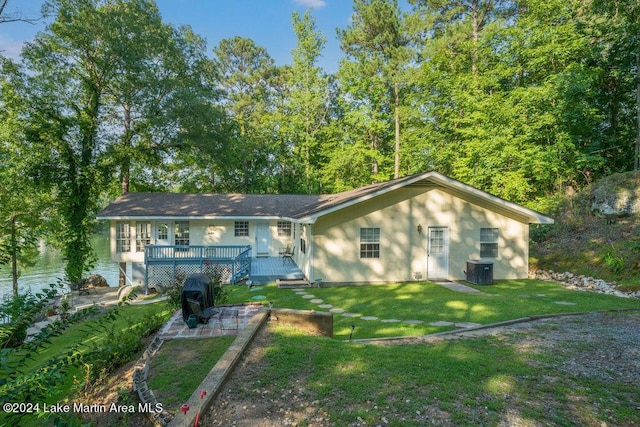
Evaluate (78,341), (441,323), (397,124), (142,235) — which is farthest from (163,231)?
(397,124)

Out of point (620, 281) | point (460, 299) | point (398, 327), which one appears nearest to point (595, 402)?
point (398, 327)

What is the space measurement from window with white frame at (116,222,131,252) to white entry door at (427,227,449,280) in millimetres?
14794

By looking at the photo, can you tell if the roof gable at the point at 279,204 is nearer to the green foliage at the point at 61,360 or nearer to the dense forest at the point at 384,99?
the dense forest at the point at 384,99

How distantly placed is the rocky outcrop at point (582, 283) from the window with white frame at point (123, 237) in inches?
757

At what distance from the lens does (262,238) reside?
19312mm

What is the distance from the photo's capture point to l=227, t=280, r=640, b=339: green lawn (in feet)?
23.7

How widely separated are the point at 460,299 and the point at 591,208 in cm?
1067

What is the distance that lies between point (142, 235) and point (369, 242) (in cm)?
1220

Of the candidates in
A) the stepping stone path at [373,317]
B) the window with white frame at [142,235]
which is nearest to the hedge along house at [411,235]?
the stepping stone path at [373,317]

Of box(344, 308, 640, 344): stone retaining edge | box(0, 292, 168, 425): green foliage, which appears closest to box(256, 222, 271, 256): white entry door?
box(0, 292, 168, 425): green foliage

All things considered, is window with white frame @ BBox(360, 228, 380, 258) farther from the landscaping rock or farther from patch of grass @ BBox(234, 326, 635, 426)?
the landscaping rock

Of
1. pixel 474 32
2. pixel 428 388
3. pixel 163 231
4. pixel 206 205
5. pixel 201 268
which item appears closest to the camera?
pixel 428 388

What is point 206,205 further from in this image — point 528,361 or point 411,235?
point 528,361

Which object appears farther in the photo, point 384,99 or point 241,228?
point 384,99
